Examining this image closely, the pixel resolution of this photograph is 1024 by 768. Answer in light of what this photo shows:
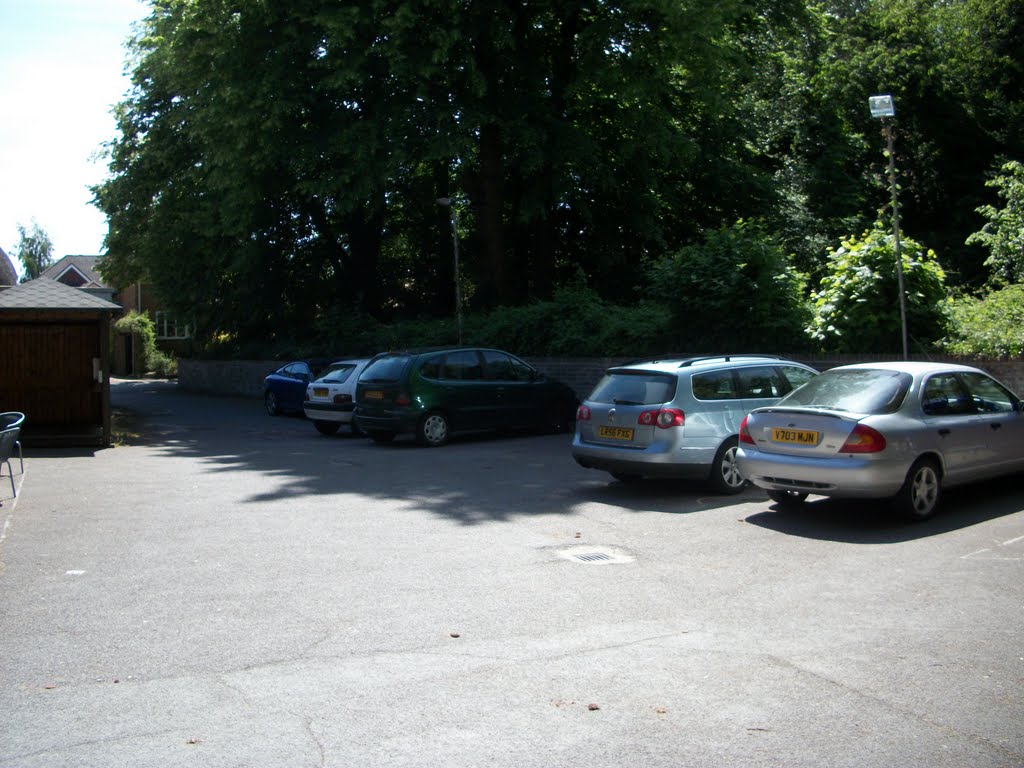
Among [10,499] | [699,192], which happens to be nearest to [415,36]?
[699,192]

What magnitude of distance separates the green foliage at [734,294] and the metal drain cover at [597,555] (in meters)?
10.0

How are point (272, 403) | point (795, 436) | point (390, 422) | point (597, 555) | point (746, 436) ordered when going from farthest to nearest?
point (272, 403) → point (390, 422) → point (746, 436) → point (795, 436) → point (597, 555)

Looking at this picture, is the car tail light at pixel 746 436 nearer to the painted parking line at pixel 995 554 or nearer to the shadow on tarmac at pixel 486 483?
the shadow on tarmac at pixel 486 483

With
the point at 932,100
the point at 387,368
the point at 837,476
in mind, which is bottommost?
the point at 837,476

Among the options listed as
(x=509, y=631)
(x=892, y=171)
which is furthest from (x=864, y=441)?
(x=892, y=171)

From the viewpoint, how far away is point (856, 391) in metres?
10.0

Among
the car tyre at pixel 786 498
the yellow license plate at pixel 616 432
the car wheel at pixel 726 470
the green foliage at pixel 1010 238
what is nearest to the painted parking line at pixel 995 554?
the car tyre at pixel 786 498

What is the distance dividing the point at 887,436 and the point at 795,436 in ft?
2.90

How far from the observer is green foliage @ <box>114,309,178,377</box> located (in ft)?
188

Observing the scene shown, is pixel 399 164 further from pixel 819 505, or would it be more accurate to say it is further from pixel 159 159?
pixel 819 505

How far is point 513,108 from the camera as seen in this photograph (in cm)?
2538

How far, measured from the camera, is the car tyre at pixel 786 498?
10.9 meters

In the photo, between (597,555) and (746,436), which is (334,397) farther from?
(597,555)

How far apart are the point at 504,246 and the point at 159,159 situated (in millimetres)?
12779
